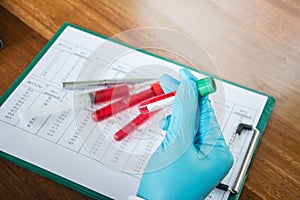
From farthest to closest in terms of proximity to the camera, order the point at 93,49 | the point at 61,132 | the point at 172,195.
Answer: the point at 93,49 < the point at 61,132 < the point at 172,195

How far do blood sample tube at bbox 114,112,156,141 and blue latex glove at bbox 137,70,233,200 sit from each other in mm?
75

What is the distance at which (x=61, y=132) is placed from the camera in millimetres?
863

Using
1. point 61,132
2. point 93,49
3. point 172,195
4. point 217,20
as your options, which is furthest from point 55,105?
point 217,20

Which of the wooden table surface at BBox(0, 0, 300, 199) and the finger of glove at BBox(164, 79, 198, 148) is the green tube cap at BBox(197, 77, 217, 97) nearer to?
the finger of glove at BBox(164, 79, 198, 148)

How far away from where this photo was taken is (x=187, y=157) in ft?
2.40

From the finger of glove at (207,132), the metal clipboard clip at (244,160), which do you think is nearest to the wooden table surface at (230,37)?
the metal clipboard clip at (244,160)

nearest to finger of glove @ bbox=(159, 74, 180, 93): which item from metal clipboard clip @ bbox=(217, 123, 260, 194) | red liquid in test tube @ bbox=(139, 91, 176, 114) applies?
red liquid in test tube @ bbox=(139, 91, 176, 114)

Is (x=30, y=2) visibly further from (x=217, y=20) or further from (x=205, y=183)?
(x=205, y=183)

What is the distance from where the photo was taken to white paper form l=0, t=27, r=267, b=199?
31.7 inches

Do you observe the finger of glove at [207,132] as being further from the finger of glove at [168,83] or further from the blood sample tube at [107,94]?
the blood sample tube at [107,94]

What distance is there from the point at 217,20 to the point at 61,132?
0.43 meters

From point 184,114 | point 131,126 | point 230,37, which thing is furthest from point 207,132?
point 230,37

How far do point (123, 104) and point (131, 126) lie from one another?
5 centimetres

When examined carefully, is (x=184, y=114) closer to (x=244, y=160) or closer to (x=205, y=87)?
(x=205, y=87)
